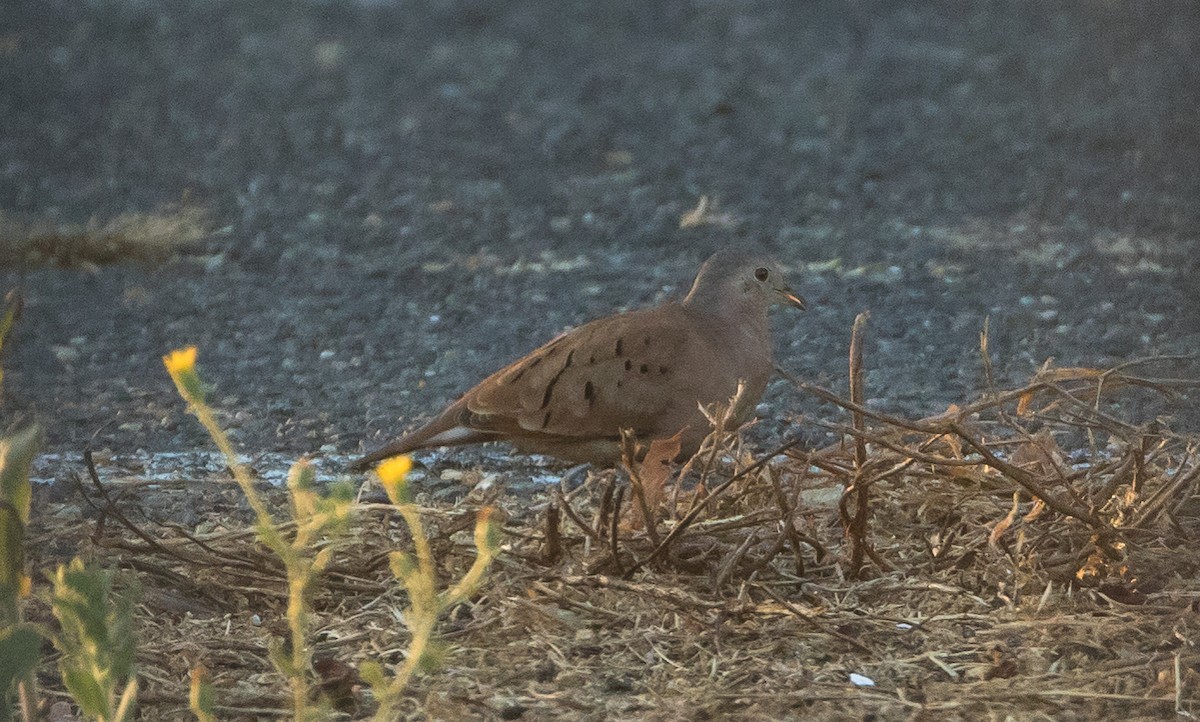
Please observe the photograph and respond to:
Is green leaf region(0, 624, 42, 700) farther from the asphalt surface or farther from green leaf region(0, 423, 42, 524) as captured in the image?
the asphalt surface

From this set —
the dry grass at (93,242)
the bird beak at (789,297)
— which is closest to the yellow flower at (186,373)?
the bird beak at (789,297)

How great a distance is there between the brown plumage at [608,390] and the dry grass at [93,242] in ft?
10.2

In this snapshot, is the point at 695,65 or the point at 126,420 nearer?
the point at 126,420

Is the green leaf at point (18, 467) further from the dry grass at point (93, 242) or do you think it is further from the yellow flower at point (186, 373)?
the dry grass at point (93, 242)

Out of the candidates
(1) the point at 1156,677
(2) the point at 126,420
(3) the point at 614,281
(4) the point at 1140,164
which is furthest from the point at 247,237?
(1) the point at 1156,677

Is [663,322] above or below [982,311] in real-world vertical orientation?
above

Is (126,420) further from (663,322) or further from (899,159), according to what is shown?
(899,159)

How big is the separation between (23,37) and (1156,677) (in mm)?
10344

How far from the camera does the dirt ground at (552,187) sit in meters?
5.16

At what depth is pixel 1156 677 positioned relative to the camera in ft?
8.60

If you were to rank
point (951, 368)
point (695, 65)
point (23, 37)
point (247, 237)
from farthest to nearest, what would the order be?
point (23, 37), point (695, 65), point (247, 237), point (951, 368)

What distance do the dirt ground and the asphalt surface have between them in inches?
0.9

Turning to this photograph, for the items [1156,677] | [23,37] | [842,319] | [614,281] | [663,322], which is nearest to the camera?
[1156,677]

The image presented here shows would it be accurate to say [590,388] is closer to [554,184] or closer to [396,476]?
[396,476]
